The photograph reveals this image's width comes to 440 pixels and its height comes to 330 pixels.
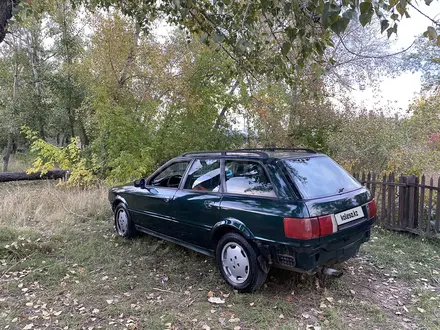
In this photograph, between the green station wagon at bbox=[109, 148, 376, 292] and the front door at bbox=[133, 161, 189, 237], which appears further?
the front door at bbox=[133, 161, 189, 237]

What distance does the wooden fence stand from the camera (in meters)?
5.22

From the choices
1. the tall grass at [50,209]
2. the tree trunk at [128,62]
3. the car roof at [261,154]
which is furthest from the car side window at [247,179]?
the tree trunk at [128,62]

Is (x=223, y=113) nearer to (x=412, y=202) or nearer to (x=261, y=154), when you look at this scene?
(x=412, y=202)

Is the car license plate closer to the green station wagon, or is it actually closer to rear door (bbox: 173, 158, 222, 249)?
the green station wagon

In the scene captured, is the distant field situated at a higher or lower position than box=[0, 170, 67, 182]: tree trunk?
lower

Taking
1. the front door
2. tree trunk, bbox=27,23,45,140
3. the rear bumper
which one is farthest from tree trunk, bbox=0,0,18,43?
tree trunk, bbox=27,23,45,140

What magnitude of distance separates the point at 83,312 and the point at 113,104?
834 cm

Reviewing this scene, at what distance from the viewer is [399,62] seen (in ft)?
48.4

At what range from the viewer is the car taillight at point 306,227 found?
9.88 ft

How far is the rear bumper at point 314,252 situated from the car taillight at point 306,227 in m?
0.12

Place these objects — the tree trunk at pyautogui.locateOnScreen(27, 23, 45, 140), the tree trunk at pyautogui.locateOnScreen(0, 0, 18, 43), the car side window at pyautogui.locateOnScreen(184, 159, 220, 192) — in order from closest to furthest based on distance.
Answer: the tree trunk at pyautogui.locateOnScreen(0, 0, 18, 43), the car side window at pyautogui.locateOnScreen(184, 159, 220, 192), the tree trunk at pyautogui.locateOnScreen(27, 23, 45, 140)

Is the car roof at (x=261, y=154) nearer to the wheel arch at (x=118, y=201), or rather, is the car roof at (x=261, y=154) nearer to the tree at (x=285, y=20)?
the tree at (x=285, y=20)

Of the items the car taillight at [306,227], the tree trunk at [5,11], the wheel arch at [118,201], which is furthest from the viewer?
the wheel arch at [118,201]

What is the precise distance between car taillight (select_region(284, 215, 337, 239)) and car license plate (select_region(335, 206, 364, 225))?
0.66 ft
